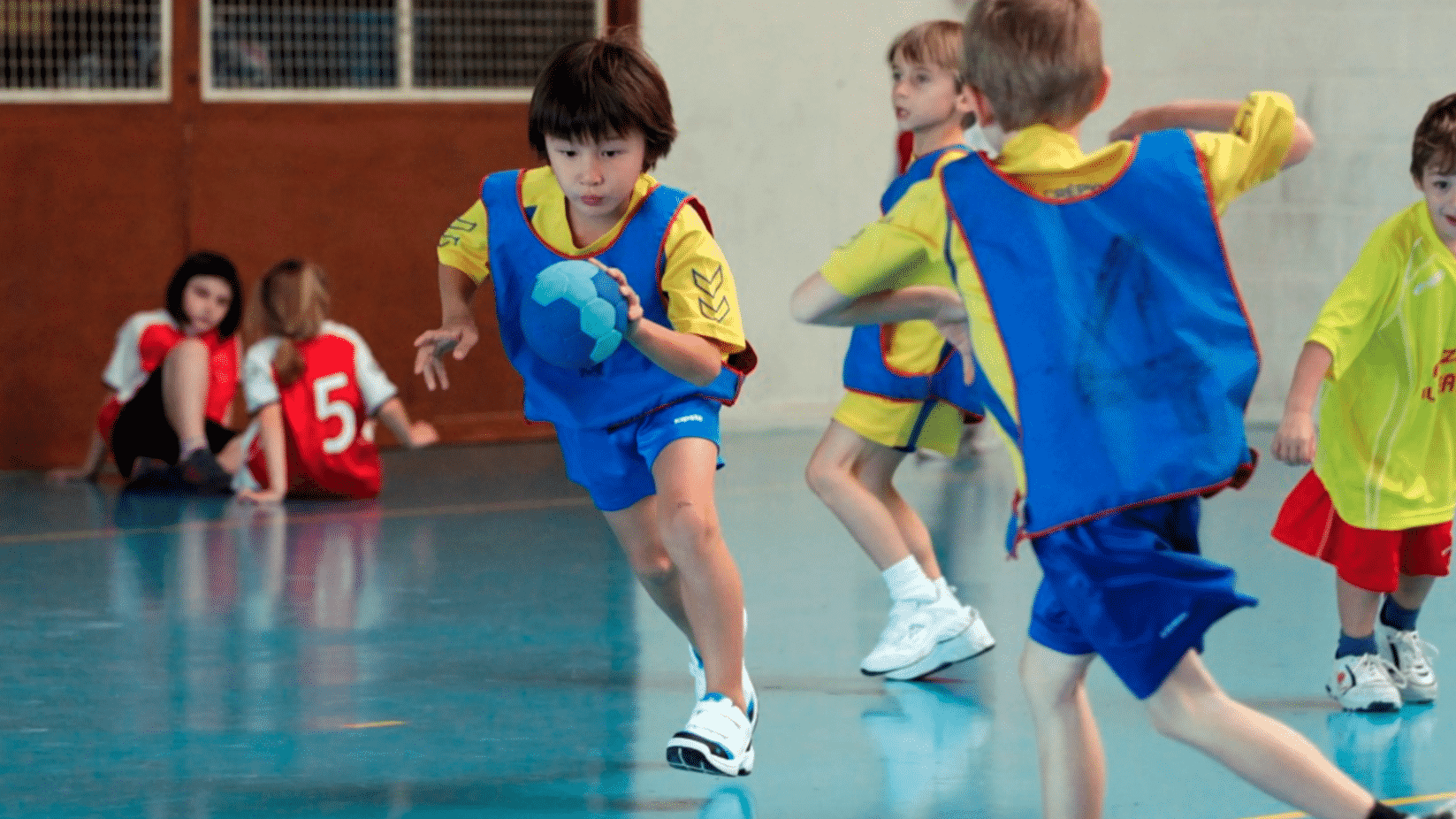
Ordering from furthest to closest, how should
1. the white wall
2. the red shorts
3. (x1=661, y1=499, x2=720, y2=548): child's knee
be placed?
the white wall
the red shorts
(x1=661, y1=499, x2=720, y2=548): child's knee

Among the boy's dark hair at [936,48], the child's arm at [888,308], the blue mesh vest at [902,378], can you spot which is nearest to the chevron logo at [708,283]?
the child's arm at [888,308]

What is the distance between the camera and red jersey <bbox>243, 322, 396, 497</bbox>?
6.98 metres

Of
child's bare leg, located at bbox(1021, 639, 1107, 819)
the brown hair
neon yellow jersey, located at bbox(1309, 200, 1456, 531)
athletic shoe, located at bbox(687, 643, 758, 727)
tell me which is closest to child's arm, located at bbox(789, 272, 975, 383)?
the brown hair

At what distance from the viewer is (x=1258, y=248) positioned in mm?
9031

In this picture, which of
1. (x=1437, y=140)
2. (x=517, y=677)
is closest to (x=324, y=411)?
(x=517, y=677)

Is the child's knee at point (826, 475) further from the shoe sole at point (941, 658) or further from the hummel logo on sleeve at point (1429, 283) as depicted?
the hummel logo on sleeve at point (1429, 283)

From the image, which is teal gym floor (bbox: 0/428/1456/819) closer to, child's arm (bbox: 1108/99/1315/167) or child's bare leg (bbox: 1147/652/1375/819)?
child's bare leg (bbox: 1147/652/1375/819)

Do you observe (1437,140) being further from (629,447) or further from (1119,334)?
(629,447)

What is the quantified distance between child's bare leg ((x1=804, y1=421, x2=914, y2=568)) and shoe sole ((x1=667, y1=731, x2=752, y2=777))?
1183 millimetres

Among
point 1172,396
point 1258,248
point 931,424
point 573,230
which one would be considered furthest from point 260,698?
point 1258,248

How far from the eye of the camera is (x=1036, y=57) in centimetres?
267

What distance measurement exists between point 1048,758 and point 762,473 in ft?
16.0

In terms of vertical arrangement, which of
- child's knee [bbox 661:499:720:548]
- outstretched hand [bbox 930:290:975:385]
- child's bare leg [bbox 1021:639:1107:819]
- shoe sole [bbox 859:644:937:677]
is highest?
outstretched hand [bbox 930:290:975:385]

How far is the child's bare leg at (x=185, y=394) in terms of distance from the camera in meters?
7.16
